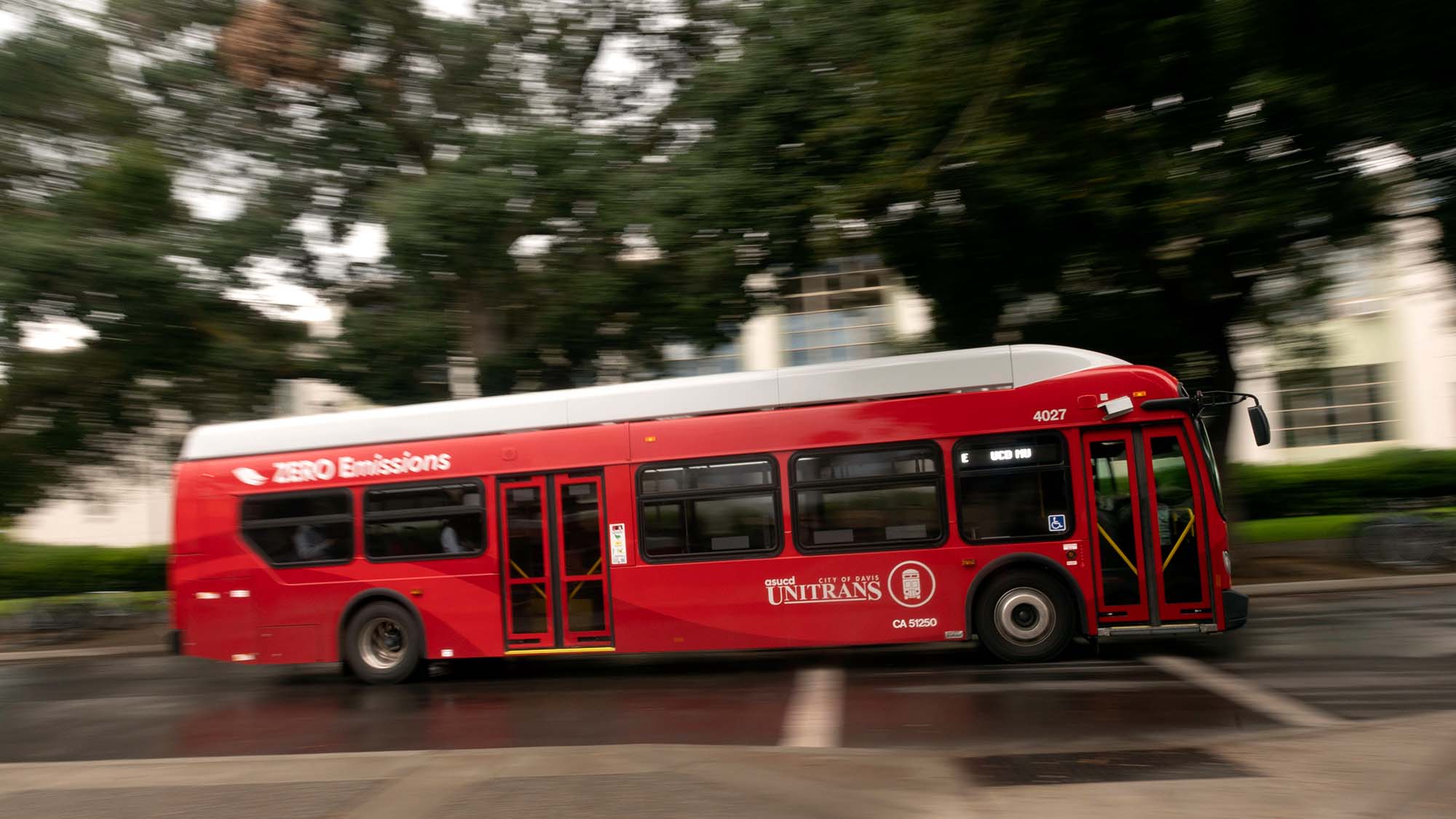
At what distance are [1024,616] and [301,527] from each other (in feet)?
25.6

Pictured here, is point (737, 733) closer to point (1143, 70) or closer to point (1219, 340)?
point (1143, 70)

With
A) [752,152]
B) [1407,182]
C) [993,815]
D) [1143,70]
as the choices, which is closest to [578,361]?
[752,152]

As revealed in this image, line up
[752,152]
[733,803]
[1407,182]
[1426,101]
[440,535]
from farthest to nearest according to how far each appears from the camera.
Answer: [752,152] < [440,535] < [1407,182] < [1426,101] < [733,803]

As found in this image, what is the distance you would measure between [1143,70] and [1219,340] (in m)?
6.91

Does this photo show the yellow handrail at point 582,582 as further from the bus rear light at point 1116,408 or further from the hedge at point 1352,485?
the hedge at point 1352,485

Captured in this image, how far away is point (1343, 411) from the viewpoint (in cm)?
3166

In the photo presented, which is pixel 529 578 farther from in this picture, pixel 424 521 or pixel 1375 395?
pixel 1375 395

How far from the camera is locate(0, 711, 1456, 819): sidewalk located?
5.56m

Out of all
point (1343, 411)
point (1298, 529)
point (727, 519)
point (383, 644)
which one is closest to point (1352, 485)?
point (1298, 529)

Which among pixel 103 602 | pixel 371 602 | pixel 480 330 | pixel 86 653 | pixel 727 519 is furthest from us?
pixel 103 602

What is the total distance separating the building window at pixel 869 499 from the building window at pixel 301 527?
5.08m

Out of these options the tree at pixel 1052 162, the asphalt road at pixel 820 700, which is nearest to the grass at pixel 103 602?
the asphalt road at pixel 820 700

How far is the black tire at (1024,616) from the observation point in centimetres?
1033

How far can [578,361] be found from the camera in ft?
55.0
